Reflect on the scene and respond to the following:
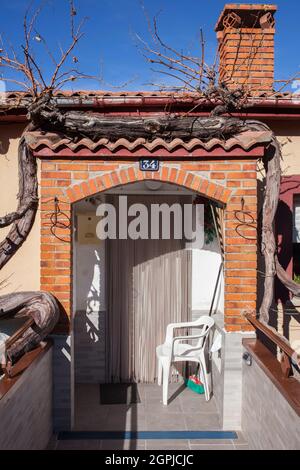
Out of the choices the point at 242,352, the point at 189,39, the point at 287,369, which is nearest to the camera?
the point at 287,369

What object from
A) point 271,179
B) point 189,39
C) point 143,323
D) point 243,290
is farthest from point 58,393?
point 189,39

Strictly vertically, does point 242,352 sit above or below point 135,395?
above

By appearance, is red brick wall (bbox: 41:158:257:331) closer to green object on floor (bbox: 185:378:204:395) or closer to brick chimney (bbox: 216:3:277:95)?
green object on floor (bbox: 185:378:204:395)

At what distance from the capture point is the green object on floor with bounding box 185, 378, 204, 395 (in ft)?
23.1

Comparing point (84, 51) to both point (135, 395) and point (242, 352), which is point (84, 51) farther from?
point (135, 395)

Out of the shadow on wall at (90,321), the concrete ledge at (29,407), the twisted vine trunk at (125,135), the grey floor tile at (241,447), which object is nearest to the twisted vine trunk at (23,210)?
the twisted vine trunk at (125,135)

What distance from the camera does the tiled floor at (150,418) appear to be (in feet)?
17.4

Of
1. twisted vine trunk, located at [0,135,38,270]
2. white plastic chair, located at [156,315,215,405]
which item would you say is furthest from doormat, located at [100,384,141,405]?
twisted vine trunk, located at [0,135,38,270]

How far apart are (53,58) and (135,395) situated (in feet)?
18.6

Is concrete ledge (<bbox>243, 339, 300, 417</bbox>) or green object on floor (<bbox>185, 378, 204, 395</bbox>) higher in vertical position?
concrete ledge (<bbox>243, 339, 300, 417</bbox>)

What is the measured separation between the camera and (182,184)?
18.3ft

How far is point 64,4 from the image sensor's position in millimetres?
5766

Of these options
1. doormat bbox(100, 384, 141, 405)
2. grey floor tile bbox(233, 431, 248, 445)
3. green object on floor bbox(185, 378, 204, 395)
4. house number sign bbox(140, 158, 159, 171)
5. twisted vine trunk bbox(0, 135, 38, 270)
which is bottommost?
doormat bbox(100, 384, 141, 405)

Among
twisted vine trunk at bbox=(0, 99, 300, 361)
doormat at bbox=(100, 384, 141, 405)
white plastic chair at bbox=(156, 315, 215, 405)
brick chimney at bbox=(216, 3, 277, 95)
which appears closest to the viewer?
twisted vine trunk at bbox=(0, 99, 300, 361)
